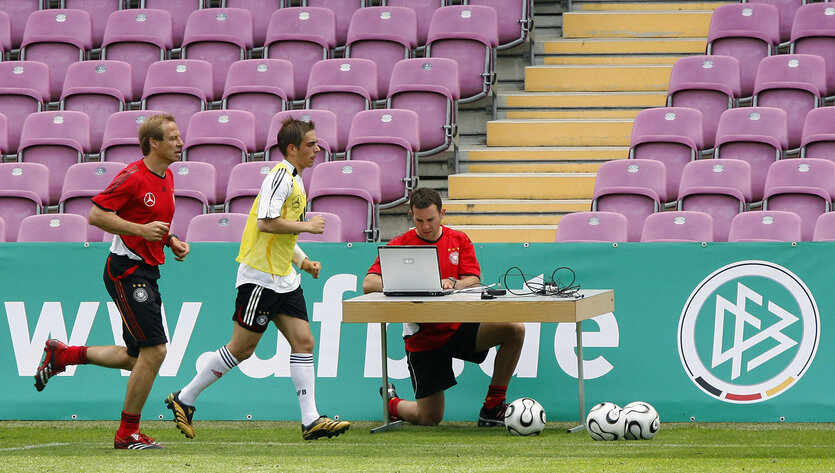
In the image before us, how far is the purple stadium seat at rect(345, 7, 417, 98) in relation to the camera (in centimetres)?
1281

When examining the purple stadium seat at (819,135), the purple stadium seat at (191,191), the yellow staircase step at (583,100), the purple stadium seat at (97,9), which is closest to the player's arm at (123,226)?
the purple stadium seat at (191,191)

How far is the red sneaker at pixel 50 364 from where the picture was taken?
670cm

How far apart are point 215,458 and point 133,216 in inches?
55.7

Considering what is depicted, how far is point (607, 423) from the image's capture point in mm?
6465

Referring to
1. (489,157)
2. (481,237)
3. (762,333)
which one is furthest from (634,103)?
(762,333)

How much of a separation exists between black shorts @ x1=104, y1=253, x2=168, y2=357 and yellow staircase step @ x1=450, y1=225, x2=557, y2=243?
4.74 metres

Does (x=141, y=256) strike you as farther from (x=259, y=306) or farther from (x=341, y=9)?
(x=341, y=9)

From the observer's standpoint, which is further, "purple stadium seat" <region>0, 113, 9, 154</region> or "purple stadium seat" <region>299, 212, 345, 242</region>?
"purple stadium seat" <region>0, 113, 9, 154</region>

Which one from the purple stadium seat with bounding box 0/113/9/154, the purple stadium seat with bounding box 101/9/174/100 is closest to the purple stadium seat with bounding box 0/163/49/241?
the purple stadium seat with bounding box 0/113/9/154

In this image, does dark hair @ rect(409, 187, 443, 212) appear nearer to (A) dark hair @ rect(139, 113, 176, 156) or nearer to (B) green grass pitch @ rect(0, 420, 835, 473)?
(B) green grass pitch @ rect(0, 420, 835, 473)

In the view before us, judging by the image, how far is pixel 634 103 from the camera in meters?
12.5

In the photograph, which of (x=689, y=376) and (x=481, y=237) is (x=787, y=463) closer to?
(x=689, y=376)

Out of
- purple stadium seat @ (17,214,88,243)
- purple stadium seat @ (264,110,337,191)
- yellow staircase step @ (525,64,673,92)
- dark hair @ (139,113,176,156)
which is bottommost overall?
purple stadium seat @ (17,214,88,243)

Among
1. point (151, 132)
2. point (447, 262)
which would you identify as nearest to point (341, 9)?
point (447, 262)
